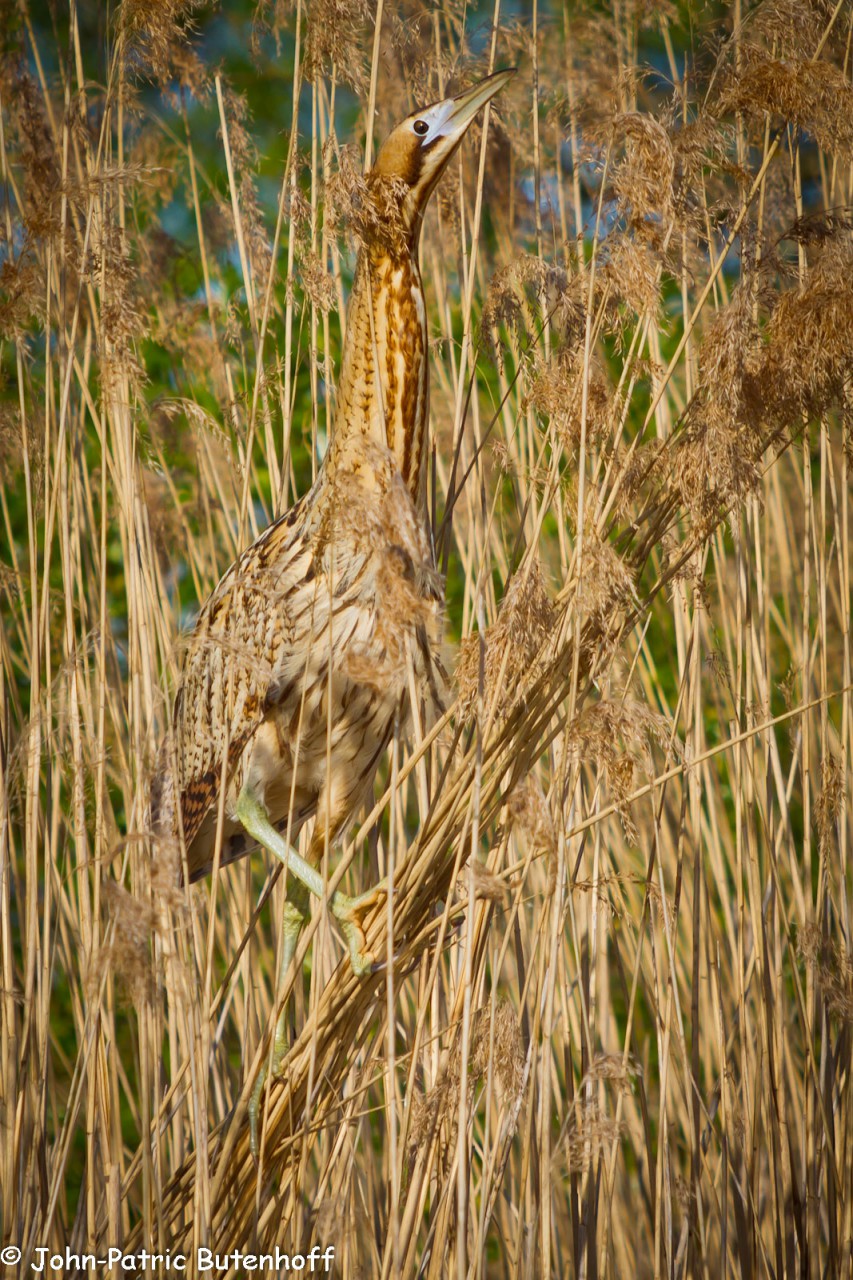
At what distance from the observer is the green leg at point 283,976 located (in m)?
1.21

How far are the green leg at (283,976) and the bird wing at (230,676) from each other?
0.60 ft

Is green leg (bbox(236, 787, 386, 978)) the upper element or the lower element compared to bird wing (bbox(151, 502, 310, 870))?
lower

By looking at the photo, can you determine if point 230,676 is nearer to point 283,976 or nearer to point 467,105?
point 283,976

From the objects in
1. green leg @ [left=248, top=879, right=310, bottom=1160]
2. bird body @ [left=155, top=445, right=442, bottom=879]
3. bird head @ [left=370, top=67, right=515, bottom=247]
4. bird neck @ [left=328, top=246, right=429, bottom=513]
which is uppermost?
bird head @ [left=370, top=67, right=515, bottom=247]

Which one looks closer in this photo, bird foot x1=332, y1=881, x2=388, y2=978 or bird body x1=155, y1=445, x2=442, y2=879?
bird foot x1=332, y1=881, x2=388, y2=978

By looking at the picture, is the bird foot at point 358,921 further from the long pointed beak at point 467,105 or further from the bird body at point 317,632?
the long pointed beak at point 467,105

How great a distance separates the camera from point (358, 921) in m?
1.30

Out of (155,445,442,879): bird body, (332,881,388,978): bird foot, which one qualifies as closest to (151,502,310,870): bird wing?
(155,445,442,879): bird body

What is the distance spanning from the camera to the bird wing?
4.79 ft

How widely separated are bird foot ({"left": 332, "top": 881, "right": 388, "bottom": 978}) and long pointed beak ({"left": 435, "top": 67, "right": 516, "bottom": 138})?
3.10 feet

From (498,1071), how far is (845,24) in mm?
1397

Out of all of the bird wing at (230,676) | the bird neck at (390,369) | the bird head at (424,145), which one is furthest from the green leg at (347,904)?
the bird head at (424,145)

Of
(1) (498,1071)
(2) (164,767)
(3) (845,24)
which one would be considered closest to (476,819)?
(1) (498,1071)

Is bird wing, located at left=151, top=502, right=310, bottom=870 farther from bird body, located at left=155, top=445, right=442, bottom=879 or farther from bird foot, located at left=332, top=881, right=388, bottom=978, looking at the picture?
bird foot, located at left=332, top=881, right=388, bottom=978
